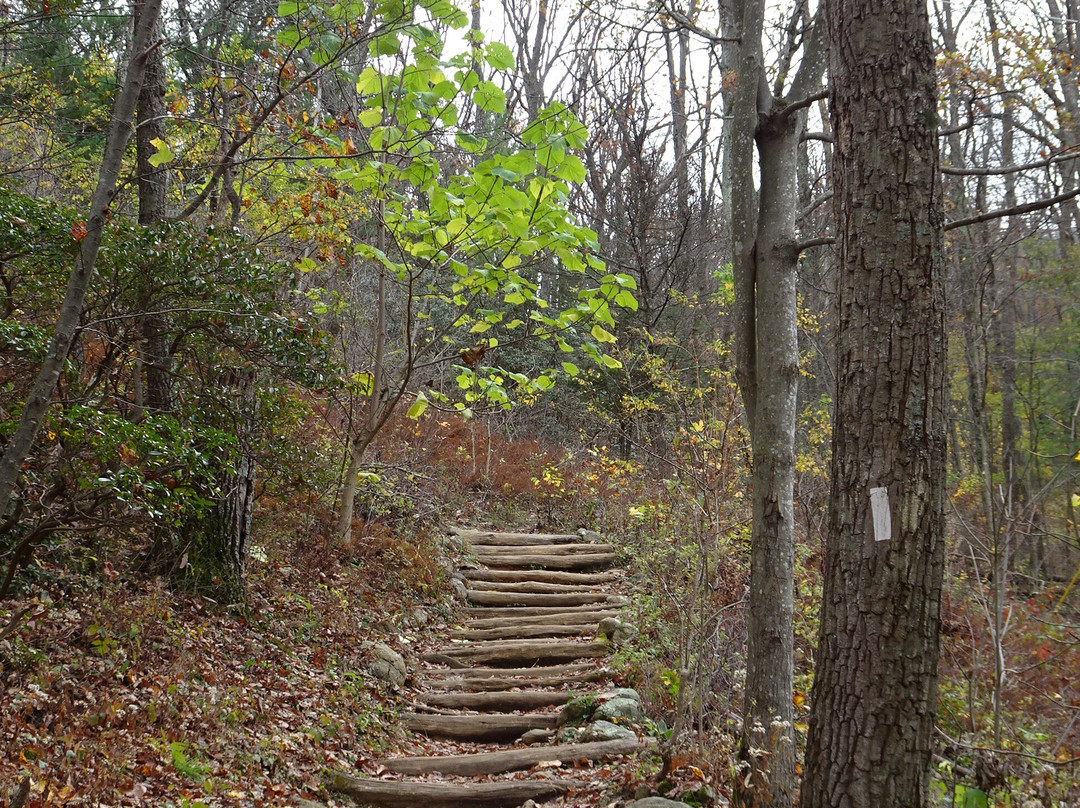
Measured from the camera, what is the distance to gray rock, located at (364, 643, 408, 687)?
6.28 m

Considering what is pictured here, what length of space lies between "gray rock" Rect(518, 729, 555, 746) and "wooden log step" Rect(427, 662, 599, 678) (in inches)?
50.2

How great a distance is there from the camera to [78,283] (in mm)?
3086

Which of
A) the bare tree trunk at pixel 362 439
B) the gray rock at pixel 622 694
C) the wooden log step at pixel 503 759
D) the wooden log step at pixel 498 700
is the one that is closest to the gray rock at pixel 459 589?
the bare tree trunk at pixel 362 439

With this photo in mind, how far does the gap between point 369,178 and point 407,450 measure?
5484 mm

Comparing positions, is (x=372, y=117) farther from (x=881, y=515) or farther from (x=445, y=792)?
(x=445, y=792)

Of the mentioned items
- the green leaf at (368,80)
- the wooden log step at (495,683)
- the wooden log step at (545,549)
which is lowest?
the wooden log step at (495,683)

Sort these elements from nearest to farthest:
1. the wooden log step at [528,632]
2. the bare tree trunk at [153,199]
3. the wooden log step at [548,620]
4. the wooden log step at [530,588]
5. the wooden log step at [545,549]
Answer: the bare tree trunk at [153,199] → the wooden log step at [528,632] → the wooden log step at [548,620] → the wooden log step at [530,588] → the wooden log step at [545,549]

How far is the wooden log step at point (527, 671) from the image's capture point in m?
6.95

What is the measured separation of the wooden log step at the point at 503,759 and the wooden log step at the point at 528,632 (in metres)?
2.78

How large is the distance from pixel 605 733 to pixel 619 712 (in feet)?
1.16

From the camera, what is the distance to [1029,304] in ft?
41.9

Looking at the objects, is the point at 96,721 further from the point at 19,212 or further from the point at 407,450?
the point at 407,450

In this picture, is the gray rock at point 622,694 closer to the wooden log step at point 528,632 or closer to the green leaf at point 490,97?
the wooden log step at point 528,632

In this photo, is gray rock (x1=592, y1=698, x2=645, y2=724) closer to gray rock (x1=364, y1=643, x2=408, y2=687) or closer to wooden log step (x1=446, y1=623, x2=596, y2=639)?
gray rock (x1=364, y1=643, x2=408, y2=687)
